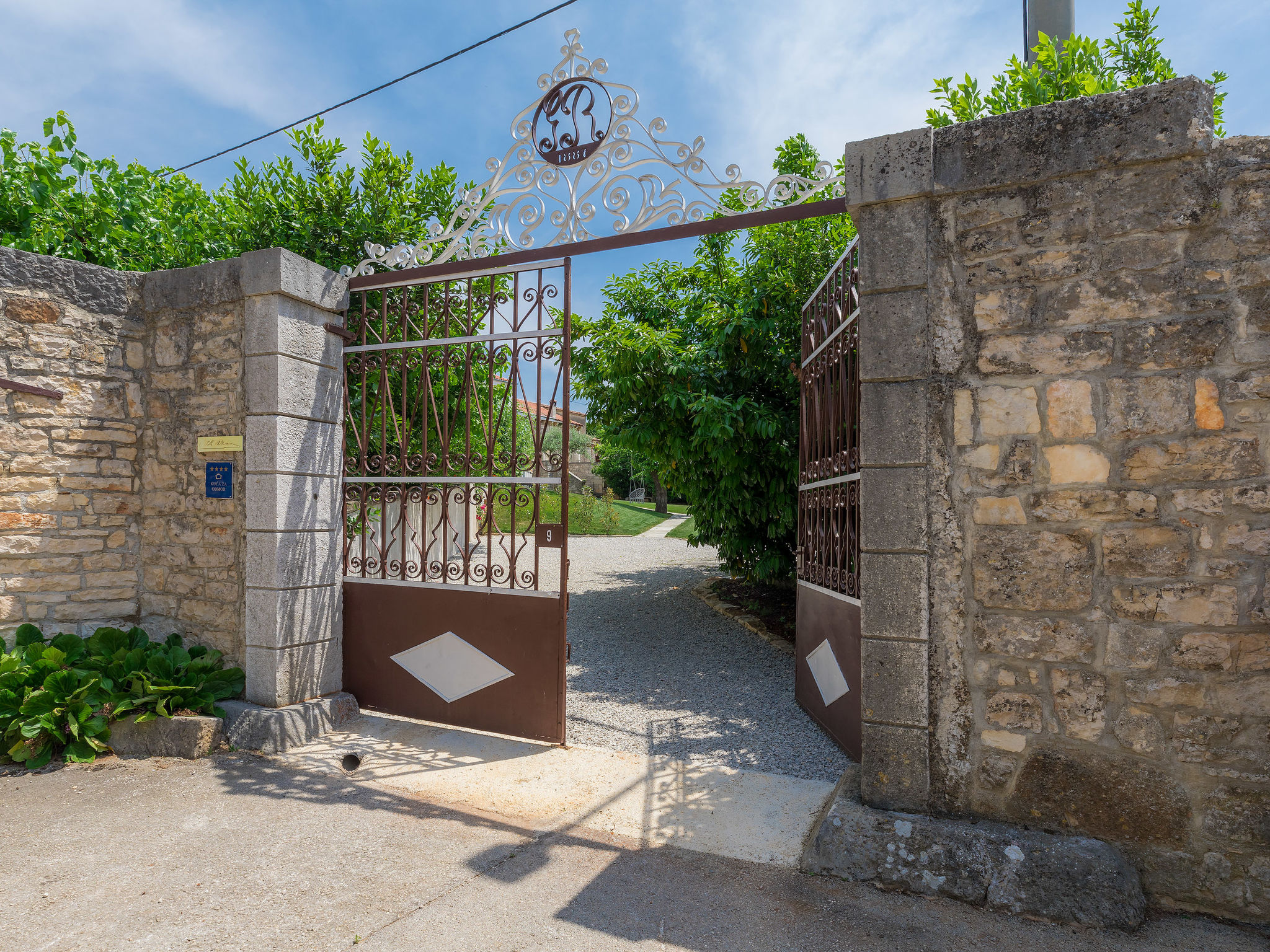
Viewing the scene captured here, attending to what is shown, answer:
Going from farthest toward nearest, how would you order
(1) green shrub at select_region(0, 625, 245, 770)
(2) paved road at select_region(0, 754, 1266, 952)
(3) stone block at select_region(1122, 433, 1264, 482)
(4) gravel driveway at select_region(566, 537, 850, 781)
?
(4) gravel driveway at select_region(566, 537, 850, 781) < (1) green shrub at select_region(0, 625, 245, 770) < (3) stone block at select_region(1122, 433, 1264, 482) < (2) paved road at select_region(0, 754, 1266, 952)

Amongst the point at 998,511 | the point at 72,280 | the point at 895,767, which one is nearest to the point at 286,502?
the point at 72,280

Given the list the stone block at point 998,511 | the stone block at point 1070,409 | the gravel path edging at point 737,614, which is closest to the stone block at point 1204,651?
the stone block at point 998,511

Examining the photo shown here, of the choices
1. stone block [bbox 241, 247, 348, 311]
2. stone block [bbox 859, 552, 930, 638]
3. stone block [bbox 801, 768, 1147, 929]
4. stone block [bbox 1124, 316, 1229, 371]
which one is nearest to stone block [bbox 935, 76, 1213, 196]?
stone block [bbox 1124, 316, 1229, 371]

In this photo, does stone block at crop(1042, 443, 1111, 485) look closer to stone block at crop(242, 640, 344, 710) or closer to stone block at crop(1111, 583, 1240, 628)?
stone block at crop(1111, 583, 1240, 628)

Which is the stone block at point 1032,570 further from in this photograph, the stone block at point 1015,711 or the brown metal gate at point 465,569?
the brown metal gate at point 465,569

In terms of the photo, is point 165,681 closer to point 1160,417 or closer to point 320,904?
point 320,904

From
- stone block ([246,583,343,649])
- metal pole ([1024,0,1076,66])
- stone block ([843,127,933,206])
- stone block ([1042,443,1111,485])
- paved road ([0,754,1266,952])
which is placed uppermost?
metal pole ([1024,0,1076,66])

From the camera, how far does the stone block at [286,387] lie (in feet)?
13.7

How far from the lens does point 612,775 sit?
3.72 meters

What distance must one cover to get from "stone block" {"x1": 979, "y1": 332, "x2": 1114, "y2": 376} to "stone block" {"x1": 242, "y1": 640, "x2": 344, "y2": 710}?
3854 mm

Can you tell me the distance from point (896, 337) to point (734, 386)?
3.64 metres

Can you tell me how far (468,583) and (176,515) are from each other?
1914 mm

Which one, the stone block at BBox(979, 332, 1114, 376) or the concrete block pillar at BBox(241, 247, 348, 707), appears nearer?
the stone block at BBox(979, 332, 1114, 376)

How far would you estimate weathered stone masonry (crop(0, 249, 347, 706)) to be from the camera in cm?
419
